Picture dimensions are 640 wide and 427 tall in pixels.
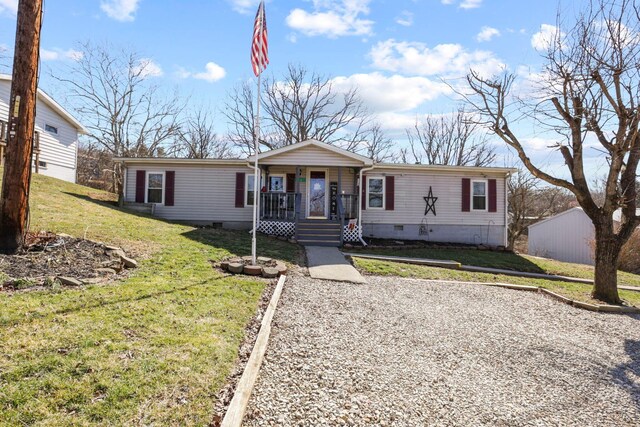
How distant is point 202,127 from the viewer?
99.7 feet

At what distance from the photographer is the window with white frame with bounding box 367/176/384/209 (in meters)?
14.8

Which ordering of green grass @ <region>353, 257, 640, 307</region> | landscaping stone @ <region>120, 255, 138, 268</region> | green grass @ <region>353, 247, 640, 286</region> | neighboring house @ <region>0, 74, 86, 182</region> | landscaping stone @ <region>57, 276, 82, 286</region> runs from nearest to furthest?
1. landscaping stone @ <region>57, 276, 82, 286</region>
2. landscaping stone @ <region>120, 255, 138, 268</region>
3. green grass @ <region>353, 257, 640, 307</region>
4. green grass @ <region>353, 247, 640, 286</region>
5. neighboring house @ <region>0, 74, 86, 182</region>

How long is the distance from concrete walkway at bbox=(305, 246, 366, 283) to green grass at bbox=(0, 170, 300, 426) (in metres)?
2.19

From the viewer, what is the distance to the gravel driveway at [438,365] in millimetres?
2822

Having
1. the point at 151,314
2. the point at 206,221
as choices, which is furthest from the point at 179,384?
the point at 206,221

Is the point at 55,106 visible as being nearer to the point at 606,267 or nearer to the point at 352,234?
the point at 352,234

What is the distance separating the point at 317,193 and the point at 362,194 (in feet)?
6.04

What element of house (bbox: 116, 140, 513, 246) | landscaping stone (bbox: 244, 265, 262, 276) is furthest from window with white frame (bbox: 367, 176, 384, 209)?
landscaping stone (bbox: 244, 265, 262, 276)

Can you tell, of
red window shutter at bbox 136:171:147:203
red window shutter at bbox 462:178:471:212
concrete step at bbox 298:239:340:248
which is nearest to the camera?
concrete step at bbox 298:239:340:248

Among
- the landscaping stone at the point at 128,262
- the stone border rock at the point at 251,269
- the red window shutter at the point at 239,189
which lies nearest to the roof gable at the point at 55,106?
the red window shutter at the point at 239,189


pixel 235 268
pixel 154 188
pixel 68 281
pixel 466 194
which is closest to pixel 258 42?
pixel 235 268

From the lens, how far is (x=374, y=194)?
14.8 meters

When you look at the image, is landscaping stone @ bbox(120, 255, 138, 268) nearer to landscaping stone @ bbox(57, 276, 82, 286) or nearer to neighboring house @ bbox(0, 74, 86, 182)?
landscaping stone @ bbox(57, 276, 82, 286)

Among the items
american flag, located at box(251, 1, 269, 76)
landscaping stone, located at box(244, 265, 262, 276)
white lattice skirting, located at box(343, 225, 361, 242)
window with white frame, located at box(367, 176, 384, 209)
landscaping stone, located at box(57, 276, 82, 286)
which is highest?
american flag, located at box(251, 1, 269, 76)
